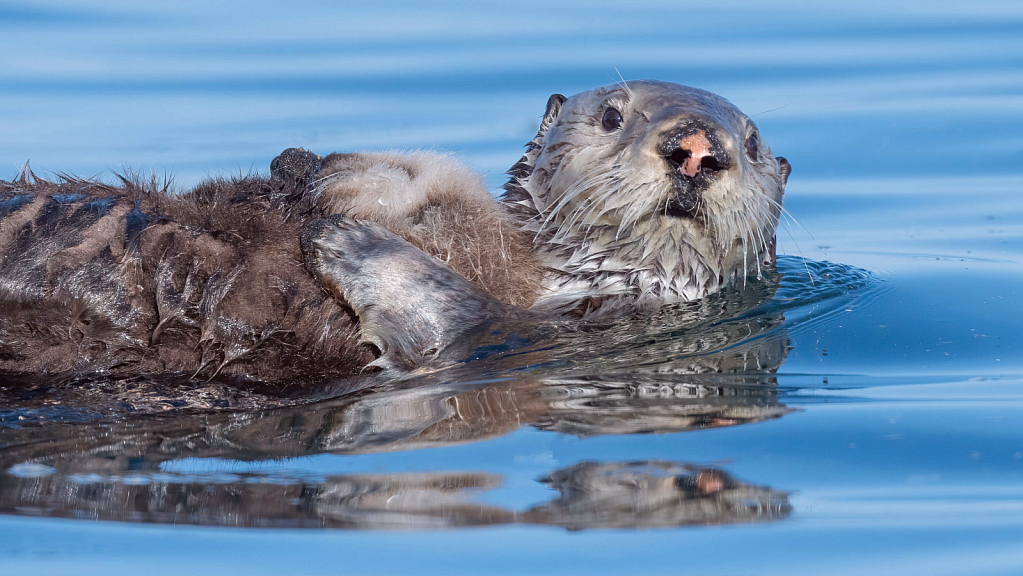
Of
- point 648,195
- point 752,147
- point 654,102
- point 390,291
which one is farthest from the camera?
point 752,147

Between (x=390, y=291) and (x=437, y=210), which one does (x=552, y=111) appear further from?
(x=390, y=291)

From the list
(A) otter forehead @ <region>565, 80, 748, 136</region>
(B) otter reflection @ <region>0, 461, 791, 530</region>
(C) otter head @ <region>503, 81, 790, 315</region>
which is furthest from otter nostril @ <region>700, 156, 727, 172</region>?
(B) otter reflection @ <region>0, 461, 791, 530</region>

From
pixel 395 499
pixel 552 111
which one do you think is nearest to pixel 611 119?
pixel 552 111

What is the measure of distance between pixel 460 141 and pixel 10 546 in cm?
815

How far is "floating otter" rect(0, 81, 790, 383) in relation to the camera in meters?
4.22

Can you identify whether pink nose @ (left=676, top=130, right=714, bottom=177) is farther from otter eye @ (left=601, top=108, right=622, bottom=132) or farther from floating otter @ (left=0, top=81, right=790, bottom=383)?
otter eye @ (left=601, top=108, right=622, bottom=132)

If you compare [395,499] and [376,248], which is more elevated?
[376,248]

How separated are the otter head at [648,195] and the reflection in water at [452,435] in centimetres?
32

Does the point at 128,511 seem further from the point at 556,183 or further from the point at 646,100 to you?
the point at 646,100

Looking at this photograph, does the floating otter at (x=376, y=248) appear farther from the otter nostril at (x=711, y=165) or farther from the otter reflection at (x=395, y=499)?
the otter reflection at (x=395, y=499)

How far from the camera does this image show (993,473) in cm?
341

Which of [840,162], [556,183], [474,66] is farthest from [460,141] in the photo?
[556,183]

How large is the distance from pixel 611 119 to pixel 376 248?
1469 millimetres

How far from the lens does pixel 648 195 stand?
489 cm
